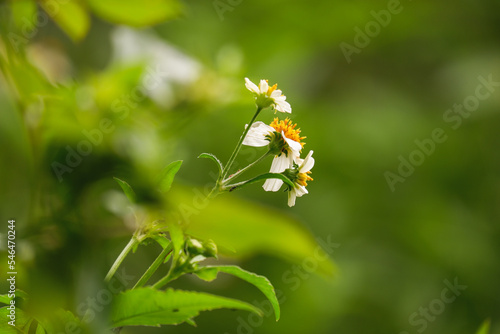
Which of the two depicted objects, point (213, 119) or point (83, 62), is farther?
point (213, 119)

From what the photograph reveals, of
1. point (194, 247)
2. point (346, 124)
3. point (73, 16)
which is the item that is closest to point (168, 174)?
point (194, 247)

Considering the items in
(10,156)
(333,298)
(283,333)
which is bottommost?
(283,333)

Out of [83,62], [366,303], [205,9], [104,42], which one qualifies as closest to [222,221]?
[83,62]

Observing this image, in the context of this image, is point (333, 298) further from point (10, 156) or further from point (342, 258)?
point (10, 156)

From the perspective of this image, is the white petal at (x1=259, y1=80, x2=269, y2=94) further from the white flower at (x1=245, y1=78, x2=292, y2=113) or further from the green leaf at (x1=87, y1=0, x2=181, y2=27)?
the green leaf at (x1=87, y1=0, x2=181, y2=27)

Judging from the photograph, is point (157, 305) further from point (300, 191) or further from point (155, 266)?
point (300, 191)

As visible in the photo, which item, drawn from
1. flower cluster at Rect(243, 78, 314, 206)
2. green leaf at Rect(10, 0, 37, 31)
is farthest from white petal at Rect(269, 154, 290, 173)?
green leaf at Rect(10, 0, 37, 31)

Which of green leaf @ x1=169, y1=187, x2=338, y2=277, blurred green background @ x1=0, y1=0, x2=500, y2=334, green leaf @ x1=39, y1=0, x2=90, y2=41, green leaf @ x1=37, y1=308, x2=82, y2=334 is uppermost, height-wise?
green leaf @ x1=169, y1=187, x2=338, y2=277
